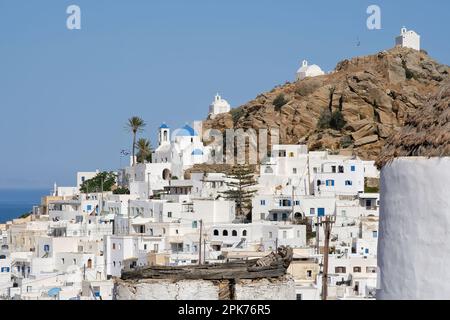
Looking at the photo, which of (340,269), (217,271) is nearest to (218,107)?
(340,269)

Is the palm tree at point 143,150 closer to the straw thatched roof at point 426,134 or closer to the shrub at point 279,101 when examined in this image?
the shrub at point 279,101

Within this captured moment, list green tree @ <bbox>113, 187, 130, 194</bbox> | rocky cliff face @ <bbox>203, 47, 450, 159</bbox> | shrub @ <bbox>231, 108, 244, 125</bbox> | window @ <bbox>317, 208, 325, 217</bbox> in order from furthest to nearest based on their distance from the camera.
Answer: shrub @ <bbox>231, 108, 244, 125</bbox> → rocky cliff face @ <bbox>203, 47, 450, 159</bbox> → green tree @ <bbox>113, 187, 130, 194</bbox> → window @ <bbox>317, 208, 325, 217</bbox>

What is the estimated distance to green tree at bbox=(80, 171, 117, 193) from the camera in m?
66.4

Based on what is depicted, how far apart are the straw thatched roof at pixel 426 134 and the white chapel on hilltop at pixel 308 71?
75419 millimetres

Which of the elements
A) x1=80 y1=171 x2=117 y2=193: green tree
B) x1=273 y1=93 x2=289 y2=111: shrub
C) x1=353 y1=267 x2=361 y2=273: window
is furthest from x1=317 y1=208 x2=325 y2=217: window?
x1=273 y1=93 x2=289 y2=111: shrub

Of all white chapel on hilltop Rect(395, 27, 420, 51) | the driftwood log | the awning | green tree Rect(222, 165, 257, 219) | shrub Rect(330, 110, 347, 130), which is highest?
white chapel on hilltop Rect(395, 27, 420, 51)

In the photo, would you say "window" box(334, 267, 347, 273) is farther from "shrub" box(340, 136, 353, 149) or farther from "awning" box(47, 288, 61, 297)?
"shrub" box(340, 136, 353, 149)

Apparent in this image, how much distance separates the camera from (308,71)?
272ft

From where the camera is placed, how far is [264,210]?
166ft

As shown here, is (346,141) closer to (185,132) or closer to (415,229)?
(185,132)

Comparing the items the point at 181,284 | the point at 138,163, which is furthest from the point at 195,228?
the point at 181,284

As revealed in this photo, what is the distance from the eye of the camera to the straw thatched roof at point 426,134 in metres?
5.98

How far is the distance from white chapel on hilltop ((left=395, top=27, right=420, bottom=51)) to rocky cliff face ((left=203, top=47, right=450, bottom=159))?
116cm

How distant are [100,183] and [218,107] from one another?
→ 1819cm
